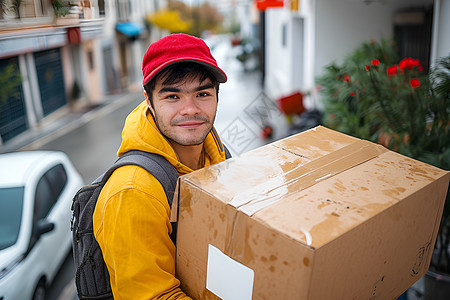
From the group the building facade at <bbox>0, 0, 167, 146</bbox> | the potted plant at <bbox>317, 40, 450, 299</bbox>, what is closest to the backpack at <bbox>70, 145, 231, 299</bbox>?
the building facade at <bbox>0, 0, 167, 146</bbox>

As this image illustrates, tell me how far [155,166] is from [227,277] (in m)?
0.41

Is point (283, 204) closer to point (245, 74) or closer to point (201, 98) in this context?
point (201, 98)

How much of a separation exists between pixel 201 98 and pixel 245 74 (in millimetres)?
17728

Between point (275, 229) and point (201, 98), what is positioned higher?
point (201, 98)

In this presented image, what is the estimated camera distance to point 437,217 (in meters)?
1.19

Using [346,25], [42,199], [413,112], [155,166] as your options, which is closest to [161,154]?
[155,166]

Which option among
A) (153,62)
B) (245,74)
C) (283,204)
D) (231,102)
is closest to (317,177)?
(283,204)

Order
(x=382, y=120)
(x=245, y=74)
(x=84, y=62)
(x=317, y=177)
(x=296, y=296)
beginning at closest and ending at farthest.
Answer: (x=296, y=296), (x=317, y=177), (x=382, y=120), (x=84, y=62), (x=245, y=74)

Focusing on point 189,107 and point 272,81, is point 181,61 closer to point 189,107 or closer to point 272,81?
point 189,107

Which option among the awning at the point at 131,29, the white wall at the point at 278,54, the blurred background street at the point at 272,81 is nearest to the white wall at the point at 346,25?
the blurred background street at the point at 272,81

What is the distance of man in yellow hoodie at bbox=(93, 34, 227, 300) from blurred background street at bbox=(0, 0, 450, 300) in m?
0.36

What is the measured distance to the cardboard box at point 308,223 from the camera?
86cm

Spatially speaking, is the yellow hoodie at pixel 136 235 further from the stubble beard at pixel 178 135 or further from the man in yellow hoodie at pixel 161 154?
the stubble beard at pixel 178 135

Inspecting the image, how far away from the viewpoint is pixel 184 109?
1.27 metres
